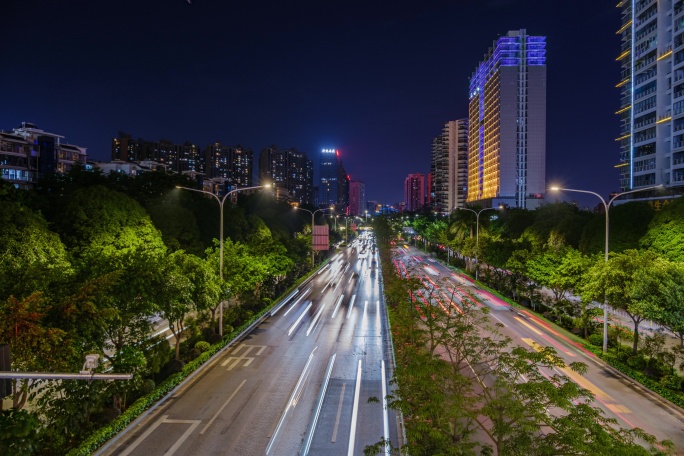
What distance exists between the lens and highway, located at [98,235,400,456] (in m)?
15.3

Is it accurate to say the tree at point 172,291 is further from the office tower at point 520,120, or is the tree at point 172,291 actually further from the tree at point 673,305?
the office tower at point 520,120

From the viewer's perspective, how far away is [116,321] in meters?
16.9

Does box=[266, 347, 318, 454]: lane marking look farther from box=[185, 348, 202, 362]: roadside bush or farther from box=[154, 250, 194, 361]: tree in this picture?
box=[154, 250, 194, 361]: tree

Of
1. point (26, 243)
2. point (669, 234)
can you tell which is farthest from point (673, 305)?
point (26, 243)

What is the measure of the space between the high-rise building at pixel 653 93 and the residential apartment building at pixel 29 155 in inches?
3601

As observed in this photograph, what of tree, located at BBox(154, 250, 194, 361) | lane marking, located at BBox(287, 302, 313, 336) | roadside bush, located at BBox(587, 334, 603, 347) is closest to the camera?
tree, located at BBox(154, 250, 194, 361)

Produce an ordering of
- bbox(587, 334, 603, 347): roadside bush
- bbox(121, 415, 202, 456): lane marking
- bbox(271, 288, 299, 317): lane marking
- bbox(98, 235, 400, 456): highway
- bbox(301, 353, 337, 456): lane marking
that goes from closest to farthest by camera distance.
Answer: bbox(121, 415, 202, 456): lane marking
bbox(301, 353, 337, 456): lane marking
bbox(98, 235, 400, 456): highway
bbox(587, 334, 603, 347): roadside bush
bbox(271, 288, 299, 317): lane marking

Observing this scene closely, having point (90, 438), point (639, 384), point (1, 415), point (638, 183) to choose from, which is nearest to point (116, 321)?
point (90, 438)

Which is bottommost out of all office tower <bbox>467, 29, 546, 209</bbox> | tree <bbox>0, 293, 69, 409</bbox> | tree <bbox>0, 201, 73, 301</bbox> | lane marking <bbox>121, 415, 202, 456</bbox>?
lane marking <bbox>121, 415, 202, 456</bbox>

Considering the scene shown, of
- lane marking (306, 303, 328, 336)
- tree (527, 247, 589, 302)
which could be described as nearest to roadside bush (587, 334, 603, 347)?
tree (527, 247, 589, 302)

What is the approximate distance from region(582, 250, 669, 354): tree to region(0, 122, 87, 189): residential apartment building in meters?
75.4

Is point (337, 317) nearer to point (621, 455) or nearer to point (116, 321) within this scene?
point (116, 321)

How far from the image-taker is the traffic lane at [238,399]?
50.7 ft

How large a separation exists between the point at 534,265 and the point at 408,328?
20.0m
